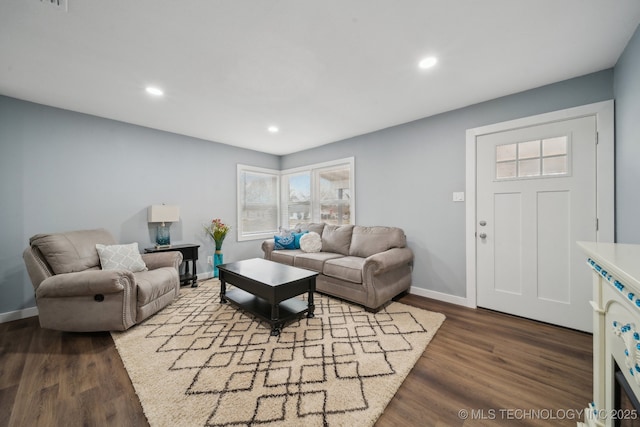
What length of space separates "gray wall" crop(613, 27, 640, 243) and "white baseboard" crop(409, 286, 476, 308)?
1.47m

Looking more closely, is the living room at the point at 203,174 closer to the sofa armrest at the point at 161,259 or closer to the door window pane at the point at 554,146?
the door window pane at the point at 554,146

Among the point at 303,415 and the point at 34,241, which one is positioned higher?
the point at 34,241

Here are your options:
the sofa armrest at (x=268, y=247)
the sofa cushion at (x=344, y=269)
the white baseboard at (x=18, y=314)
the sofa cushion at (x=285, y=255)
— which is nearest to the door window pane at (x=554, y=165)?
the sofa cushion at (x=344, y=269)

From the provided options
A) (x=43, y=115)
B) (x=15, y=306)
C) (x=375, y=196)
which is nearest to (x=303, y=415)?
(x=375, y=196)

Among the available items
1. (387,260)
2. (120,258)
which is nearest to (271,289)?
(387,260)

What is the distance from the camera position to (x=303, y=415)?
137 cm

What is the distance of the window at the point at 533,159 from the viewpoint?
2.37 meters

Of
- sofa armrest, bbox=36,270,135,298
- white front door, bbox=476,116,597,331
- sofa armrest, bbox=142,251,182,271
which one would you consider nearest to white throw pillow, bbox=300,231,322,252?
sofa armrest, bbox=142,251,182,271

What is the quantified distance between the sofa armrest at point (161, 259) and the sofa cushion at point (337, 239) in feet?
6.83

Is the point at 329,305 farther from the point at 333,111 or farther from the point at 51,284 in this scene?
the point at 51,284

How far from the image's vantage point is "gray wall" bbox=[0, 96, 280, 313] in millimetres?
2637

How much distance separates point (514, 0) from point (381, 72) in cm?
96

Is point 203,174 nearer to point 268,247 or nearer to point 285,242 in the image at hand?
point 268,247

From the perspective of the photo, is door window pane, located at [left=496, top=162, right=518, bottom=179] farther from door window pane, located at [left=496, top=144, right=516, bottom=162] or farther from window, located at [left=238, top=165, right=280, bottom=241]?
window, located at [left=238, top=165, right=280, bottom=241]
